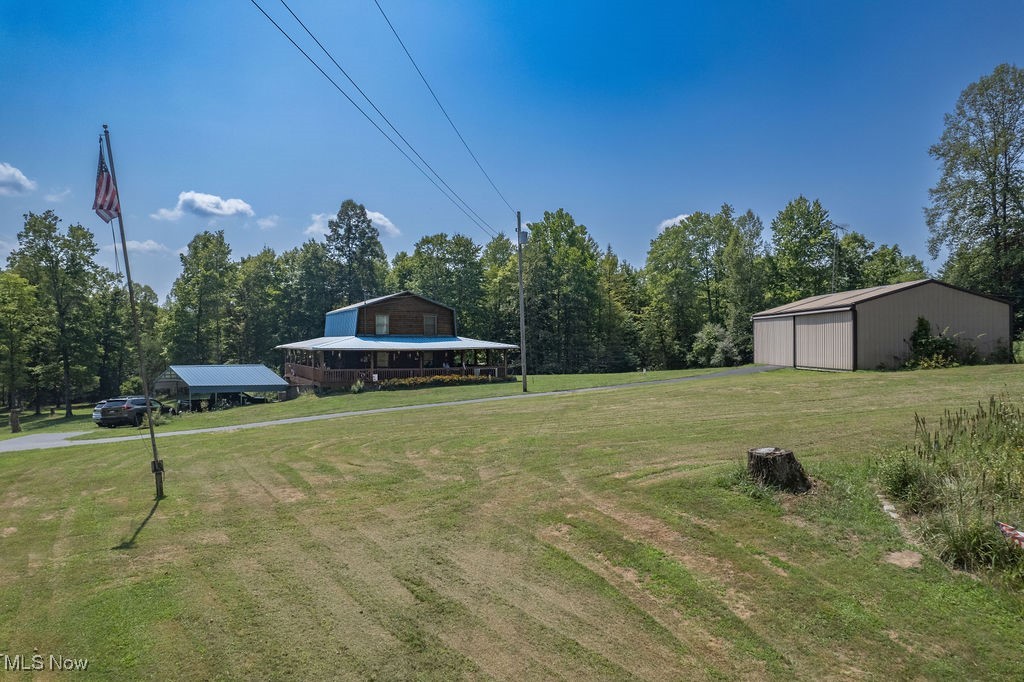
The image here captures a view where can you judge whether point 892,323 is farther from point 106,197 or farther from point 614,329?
point 614,329

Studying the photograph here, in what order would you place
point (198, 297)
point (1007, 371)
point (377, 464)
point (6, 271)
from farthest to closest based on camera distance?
point (198, 297) < point (6, 271) < point (1007, 371) < point (377, 464)

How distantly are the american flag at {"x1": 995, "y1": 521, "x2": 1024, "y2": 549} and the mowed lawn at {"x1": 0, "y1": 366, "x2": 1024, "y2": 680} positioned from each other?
2.39ft

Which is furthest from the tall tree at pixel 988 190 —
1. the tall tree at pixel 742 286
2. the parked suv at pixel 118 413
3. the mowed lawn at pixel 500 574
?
the parked suv at pixel 118 413

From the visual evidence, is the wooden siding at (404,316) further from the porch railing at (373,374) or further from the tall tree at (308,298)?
the tall tree at (308,298)

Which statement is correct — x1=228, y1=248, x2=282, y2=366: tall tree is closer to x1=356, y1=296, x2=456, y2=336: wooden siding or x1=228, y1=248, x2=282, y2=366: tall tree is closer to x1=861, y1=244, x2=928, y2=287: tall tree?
x1=356, y1=296, x2=456, y2=336: wooden siding

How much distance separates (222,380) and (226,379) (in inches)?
10.2

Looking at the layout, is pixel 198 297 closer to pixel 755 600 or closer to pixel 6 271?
pixel 6 271

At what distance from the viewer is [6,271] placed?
140 ft

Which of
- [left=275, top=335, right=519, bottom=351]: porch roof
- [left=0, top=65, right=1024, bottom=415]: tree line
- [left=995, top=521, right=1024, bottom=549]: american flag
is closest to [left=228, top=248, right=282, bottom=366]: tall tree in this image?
[left=0, top=65, right=1024, bottom=415]: tree line

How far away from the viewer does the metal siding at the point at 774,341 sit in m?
28.9

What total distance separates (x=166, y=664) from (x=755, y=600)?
5.13 metres

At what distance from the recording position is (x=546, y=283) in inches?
2026

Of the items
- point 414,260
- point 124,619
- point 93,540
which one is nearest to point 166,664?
point 124,619

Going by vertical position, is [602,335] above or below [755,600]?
above
